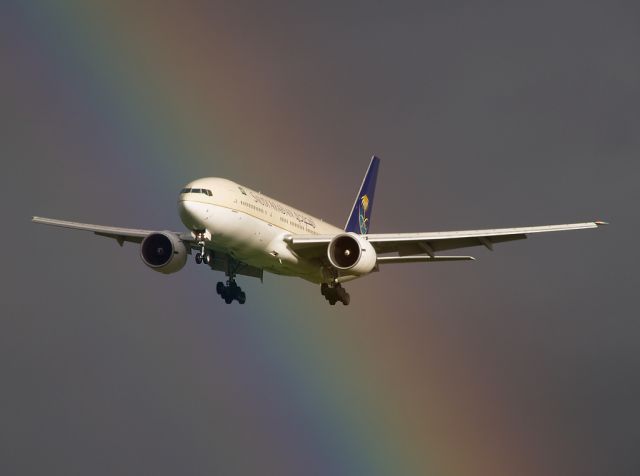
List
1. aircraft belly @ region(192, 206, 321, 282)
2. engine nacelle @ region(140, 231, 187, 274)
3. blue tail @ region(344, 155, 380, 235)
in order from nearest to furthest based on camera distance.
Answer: aircraft belly @ region(192, 206, 321, 282), engine nacelle @ region(140, 231, 187, 274), blue tail @ region(344, 155, 380, 235)

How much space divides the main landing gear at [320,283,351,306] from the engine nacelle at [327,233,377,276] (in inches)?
134

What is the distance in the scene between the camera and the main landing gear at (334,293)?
57281mm

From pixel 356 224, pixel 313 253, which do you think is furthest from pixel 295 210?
pixel 356 224

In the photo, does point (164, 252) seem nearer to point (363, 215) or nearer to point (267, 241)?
point (267, 241)

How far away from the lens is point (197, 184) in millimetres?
49469

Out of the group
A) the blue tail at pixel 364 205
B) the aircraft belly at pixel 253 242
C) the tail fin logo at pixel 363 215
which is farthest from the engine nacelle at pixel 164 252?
the tail fin logo at pixel 363 215

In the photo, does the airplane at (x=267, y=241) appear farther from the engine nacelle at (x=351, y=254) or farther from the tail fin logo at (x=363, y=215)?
the tail fin logo at (x=363, y=215)

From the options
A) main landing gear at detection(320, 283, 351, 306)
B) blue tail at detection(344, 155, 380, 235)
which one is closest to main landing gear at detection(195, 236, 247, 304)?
main landing gear at detection(320, 283, 351, 306)

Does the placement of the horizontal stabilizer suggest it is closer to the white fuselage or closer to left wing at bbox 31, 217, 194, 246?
the white fuselage

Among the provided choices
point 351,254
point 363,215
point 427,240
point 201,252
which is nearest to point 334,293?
point 351,254

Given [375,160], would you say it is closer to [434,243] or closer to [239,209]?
[434,243]

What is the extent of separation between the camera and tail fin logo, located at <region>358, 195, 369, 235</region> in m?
68.1

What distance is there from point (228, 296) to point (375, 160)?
60.6 feet

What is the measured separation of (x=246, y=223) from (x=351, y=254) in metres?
5.94
